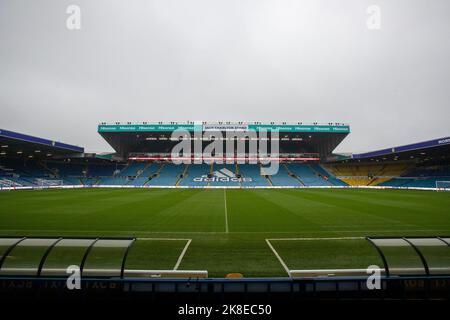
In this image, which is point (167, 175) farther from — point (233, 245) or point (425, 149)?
point (425, 149)

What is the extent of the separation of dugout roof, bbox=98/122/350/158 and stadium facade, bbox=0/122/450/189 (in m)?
0.18

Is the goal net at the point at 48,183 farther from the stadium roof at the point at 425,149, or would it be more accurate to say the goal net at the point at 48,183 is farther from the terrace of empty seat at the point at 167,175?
the stadium roof at the point at 425,149

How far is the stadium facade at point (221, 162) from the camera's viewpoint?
41906 mm

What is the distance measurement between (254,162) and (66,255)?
5245 centimetres

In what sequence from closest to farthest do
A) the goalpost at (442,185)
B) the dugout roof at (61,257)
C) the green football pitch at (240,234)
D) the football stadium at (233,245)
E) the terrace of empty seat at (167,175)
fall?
the football stadium at (233,245)
the dugout roof at (61,257)
the green football pitch at (240,234)
the goalpost at (442,185)
the terrace of empty seat at (167,175)

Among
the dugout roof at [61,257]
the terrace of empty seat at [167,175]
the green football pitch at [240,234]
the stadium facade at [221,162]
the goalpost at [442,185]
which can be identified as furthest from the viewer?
the terrace of empty seat at [167,175]

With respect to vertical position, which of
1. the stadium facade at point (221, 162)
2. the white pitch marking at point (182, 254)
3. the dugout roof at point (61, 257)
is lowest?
the white pitch marking at point (182, 254)

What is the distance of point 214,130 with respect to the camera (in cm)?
4372

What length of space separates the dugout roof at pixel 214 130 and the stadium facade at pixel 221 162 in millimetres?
182

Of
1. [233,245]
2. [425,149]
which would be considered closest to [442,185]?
[425,149]

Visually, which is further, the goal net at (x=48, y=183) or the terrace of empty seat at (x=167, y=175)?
the terrace of empty seat at (x=167, y=175)

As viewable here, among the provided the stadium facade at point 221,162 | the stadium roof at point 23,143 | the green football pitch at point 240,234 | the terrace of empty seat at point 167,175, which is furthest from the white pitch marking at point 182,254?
the terrace of empty seat at point 167,175

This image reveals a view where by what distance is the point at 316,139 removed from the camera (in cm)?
5272
